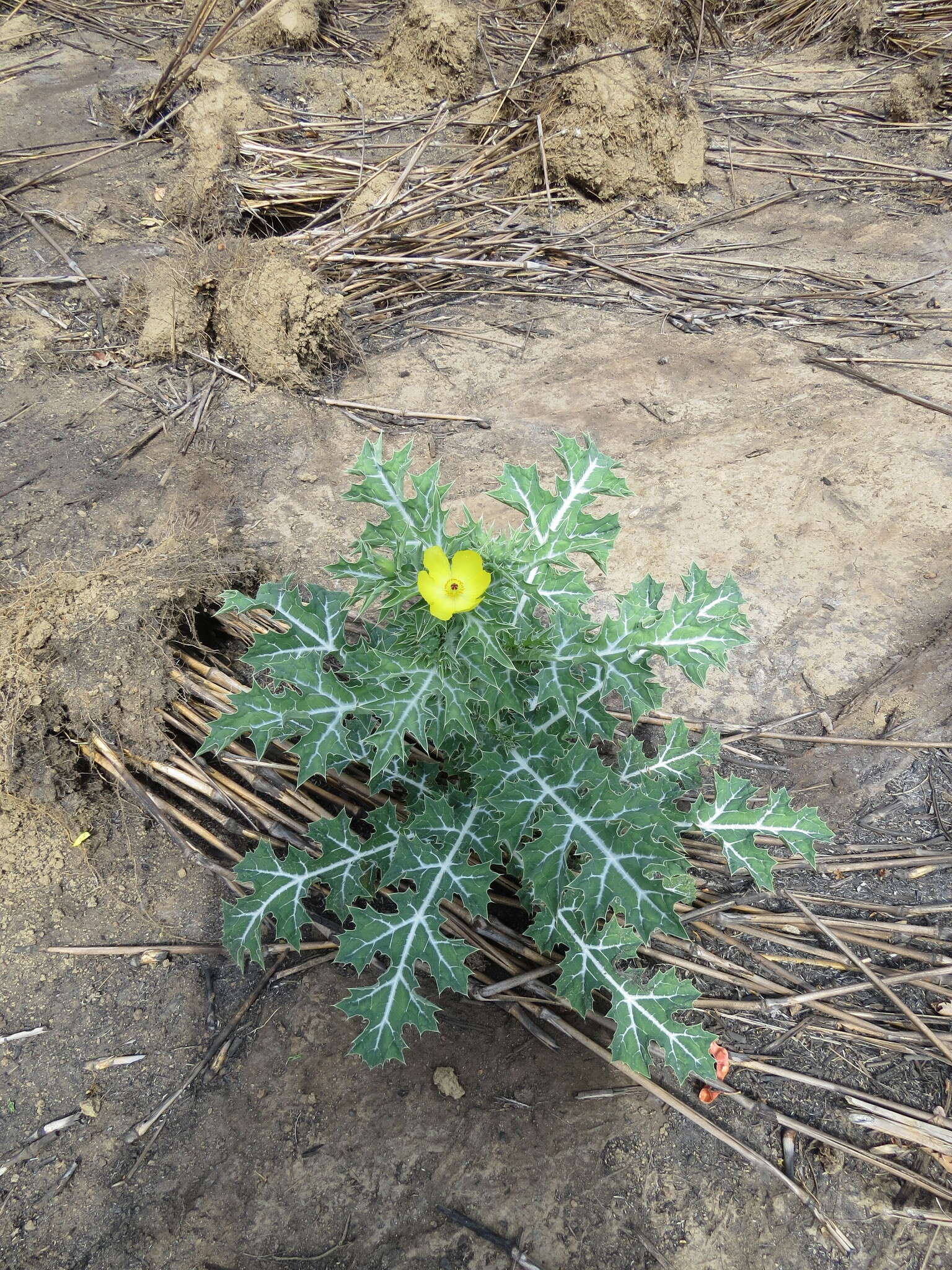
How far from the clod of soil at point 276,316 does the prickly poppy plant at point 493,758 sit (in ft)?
6.20

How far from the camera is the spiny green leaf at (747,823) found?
1.85m

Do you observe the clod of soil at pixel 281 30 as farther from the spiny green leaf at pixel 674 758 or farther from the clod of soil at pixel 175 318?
the spiny green leaf at pixel 674 758

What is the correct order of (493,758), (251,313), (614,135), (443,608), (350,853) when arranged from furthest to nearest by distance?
(614,135), (251,313), (350,853), (493,758), (443,608)

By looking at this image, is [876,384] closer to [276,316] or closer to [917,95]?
[276,316]

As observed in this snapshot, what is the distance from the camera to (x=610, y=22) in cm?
508

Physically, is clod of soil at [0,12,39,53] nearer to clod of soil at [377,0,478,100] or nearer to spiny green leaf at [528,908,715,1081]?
clod of soil at [377,0,478,100]

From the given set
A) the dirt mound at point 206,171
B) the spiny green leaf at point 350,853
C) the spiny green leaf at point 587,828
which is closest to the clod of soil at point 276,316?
the dirt mound at point 206,171

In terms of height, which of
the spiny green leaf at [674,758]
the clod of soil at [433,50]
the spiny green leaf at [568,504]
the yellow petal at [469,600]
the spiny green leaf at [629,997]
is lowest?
the spiny green leaf at [629,997]

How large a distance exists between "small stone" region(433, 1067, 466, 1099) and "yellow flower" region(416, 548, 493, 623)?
93 centimetres

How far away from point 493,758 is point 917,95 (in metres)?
5.86

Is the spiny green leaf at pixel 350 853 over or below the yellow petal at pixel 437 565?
below

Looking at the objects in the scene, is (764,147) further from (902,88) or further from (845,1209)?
(845,1209)

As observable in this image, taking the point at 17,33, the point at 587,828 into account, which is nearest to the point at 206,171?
the point at 17,33

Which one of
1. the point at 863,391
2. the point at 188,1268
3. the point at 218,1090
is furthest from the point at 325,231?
the point at 188,1268
